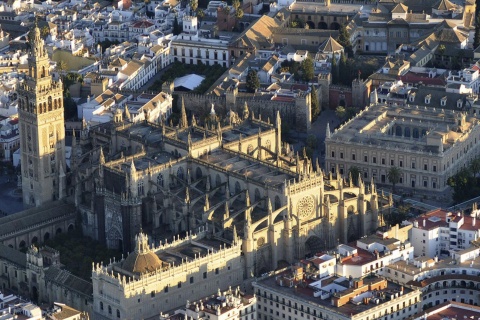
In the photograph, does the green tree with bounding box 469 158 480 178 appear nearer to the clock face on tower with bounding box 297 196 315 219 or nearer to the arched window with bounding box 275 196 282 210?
the clock face on tower with bounding box 297 196 315 219

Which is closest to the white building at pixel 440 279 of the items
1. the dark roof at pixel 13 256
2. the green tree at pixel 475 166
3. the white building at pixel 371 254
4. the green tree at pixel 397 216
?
the white building at pixel 371 254

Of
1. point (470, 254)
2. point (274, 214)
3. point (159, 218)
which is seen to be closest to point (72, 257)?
point (159, 218)

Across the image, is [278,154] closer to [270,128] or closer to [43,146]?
[270,128]

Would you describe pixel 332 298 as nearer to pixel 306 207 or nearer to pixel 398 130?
pixel 306 207

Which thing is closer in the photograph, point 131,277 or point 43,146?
point 131,277

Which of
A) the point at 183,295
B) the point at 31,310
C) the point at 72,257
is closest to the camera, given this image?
the point at 31,310

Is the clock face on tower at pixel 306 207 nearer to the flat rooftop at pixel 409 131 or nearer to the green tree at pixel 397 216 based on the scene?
the green tree at pixel 397 216

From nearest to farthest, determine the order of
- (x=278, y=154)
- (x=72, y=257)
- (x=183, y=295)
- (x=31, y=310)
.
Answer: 1. (x=31, y=310)
2. (x=183, y=295)
3. (x=72, y=257)
4. (x=278, y=154)
